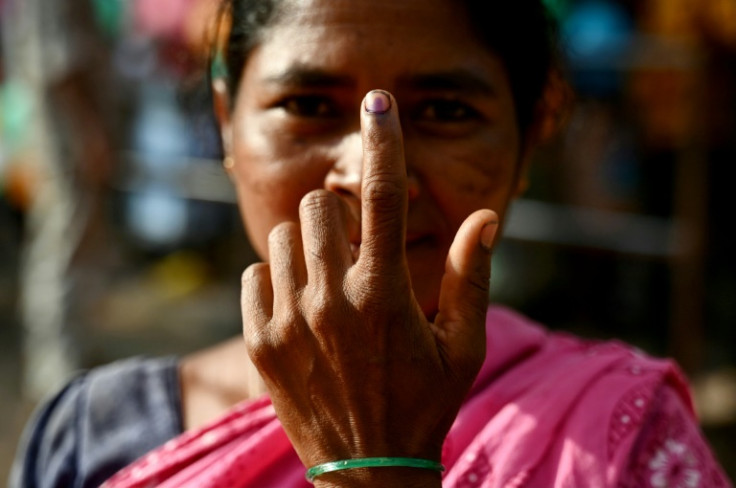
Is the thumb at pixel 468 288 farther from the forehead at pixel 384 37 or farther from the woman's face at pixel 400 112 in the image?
the forehead at pixel 384 37

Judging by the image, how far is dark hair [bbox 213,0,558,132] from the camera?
147cm

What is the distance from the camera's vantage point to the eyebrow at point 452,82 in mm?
1385

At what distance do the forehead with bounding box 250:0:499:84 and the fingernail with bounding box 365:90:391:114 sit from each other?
30 cm

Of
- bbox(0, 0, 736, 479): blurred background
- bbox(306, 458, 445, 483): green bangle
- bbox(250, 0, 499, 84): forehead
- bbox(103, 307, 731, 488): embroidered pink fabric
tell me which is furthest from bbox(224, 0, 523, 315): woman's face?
bbox(0, 0, 736, 479): blurred background

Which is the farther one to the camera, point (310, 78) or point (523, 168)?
point (523, 168)

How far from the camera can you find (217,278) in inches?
265

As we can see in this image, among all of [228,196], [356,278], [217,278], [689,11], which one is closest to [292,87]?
[356,278]

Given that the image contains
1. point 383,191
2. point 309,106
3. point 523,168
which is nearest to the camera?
point 383,191

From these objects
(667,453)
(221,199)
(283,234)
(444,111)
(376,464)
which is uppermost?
(444,111)

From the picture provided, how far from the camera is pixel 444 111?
1.44 meters

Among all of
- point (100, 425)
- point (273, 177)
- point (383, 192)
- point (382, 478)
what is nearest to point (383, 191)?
point (383, 192)

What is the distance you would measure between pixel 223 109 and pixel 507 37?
571mm

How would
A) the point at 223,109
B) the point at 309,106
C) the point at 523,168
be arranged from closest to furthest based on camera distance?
the point at 309,106, the point at 523,168, the point at 223,109

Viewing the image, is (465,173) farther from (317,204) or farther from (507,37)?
(317,204)
